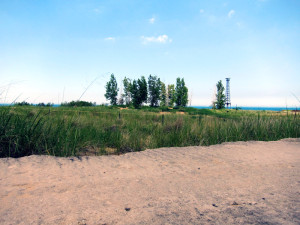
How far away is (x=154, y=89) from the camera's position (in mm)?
41969

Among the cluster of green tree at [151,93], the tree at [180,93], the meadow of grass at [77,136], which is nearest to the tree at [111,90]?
the cluster of green tree at [151,93]

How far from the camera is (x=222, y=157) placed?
414cm

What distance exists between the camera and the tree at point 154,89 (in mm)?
42188

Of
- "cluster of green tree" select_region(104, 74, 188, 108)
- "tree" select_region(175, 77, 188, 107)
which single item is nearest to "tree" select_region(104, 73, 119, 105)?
"cluster of green tree" select_region(104, 74, 188, 108)

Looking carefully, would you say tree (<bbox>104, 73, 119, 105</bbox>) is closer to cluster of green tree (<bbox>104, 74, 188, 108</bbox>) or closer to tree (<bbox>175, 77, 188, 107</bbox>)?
cluster of green tree (<bbox>104, 74, 188, 108</bbox>)

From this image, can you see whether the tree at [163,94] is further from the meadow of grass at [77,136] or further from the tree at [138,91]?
the meadow of grass at [77,136]

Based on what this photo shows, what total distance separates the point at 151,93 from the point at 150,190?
132ft

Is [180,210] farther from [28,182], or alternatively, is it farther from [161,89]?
[161,89]

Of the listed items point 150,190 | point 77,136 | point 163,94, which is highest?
point 163,94

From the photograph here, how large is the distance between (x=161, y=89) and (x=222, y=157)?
131ft

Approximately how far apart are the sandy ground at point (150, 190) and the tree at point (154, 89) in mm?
38272

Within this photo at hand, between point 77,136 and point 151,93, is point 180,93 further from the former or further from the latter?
point 77,136

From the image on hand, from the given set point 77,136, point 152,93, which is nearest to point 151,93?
point 152,93

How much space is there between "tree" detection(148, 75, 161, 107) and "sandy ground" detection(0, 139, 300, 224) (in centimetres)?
3827
